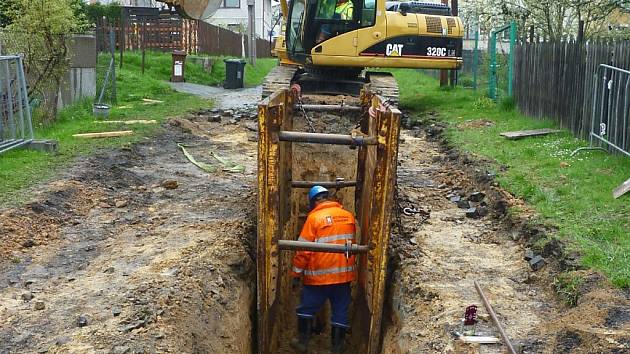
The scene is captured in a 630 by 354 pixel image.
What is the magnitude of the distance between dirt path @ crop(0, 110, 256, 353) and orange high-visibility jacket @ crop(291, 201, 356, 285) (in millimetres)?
700

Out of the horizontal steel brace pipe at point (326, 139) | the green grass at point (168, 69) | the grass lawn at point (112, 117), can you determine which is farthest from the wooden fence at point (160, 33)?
the horizontal steel brace pipe at point (326, 139)

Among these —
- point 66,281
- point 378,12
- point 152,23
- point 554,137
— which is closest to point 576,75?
point 554,137

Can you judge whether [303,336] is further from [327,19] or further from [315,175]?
[327,19]

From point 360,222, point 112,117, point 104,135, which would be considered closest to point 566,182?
point 360,222

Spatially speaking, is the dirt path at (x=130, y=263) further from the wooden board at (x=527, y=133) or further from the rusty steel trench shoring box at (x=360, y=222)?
the wooden board at (x=527, y=133)

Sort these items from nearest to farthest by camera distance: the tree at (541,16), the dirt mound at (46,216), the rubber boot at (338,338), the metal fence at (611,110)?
the rubber boot at (338,338)
the dirt mound at (46,216)
the metal fence at (611,110)
the tree at (541,16)

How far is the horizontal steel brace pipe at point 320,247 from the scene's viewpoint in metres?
6.86

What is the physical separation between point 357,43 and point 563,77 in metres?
3.88

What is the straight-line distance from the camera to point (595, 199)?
8672 mm

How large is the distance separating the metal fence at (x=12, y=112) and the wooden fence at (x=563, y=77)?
858 centimetres

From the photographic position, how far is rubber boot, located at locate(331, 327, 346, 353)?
7.74 metres

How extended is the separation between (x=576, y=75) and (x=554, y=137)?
122 cm

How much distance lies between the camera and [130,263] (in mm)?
7289

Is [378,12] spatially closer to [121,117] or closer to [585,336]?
[121,117]
